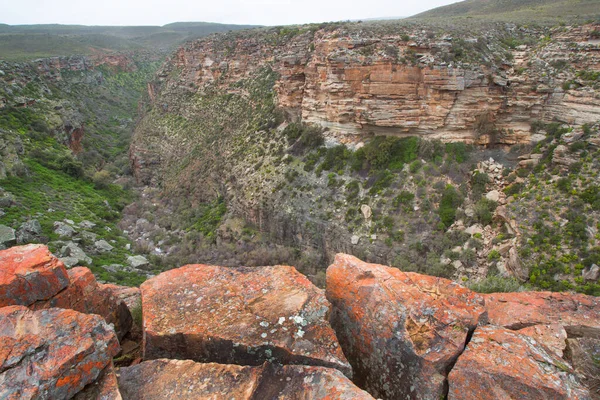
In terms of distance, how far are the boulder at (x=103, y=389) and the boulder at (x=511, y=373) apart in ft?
17.3

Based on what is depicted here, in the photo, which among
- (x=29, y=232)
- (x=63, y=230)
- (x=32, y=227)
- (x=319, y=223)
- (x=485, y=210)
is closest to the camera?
(x=29, y=232)

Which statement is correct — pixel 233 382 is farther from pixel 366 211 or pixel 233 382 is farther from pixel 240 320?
pixel 366 211

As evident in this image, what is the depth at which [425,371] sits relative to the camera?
5707mm

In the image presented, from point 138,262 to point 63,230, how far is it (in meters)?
5.26

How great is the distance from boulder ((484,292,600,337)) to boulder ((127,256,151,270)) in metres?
21.7

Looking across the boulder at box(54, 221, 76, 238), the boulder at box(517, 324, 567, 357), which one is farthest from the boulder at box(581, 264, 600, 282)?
the boulder at box(54, 221, 76, 238)

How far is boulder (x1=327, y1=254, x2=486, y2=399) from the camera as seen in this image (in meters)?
5.80

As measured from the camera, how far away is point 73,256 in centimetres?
1941

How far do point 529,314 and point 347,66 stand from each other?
75.9 feet

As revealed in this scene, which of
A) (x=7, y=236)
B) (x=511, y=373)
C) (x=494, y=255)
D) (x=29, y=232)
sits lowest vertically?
(x=494, y=255)

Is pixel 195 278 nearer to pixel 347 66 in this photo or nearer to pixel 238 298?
pixel 238 298

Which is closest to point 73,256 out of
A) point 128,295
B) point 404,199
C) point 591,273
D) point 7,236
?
point 7,236

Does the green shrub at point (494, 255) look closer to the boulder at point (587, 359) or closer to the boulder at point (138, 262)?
the boulder at point (587, 359)

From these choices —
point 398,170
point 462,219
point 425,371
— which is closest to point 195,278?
point 425,371
